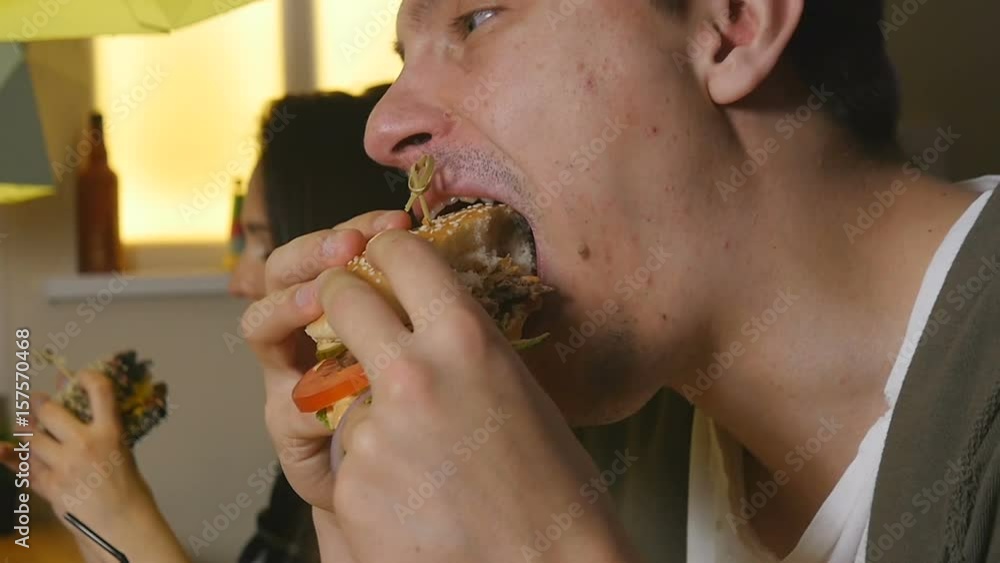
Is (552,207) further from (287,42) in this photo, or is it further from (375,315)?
(287,42)

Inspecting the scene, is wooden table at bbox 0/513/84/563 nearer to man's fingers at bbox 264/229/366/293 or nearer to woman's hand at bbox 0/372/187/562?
woman's hand at bbox 0/372/187/562

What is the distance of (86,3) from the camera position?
2.51ft

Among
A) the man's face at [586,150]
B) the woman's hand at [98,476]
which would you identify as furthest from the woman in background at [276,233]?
the man's face at [586,150]

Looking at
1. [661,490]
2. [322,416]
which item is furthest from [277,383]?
[661,490]

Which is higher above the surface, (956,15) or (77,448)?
(956,15)

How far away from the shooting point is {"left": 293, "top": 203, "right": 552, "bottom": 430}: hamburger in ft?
2.17

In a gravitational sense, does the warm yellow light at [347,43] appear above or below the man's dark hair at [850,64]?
below

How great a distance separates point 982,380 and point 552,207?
1.08ft

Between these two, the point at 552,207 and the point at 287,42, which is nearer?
the point at 552,207

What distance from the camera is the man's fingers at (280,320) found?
2.54 feet

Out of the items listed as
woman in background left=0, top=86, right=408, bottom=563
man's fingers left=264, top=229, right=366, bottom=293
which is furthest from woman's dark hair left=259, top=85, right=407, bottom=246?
man's fingers left=264, top=229, right=366, bottom=293

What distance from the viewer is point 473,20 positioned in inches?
30.5

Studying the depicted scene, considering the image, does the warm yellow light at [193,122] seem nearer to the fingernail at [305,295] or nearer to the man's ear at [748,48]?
the fingernail at [305,295]

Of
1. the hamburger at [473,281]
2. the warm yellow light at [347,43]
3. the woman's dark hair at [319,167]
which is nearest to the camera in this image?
the hamburger at [473,281]
